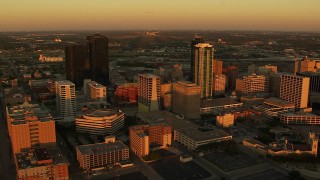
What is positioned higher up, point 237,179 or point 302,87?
point 302,87

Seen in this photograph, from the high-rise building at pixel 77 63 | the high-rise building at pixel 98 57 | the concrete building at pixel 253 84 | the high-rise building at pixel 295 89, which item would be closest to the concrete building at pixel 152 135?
the high-rise building at pixel 295 89

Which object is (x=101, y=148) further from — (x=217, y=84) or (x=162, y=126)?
(x=217, y=84)

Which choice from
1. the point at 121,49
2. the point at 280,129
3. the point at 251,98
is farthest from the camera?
the point at 121,49

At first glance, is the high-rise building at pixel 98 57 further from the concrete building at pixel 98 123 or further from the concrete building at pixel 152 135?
the concrete building at pixel 152 135

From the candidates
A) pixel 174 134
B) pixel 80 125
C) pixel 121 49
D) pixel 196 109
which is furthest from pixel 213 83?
pixel 121 49

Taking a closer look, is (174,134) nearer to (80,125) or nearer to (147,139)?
(147,139)

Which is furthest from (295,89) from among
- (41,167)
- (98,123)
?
(41,167)

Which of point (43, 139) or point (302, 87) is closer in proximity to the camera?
point (43, 139)
